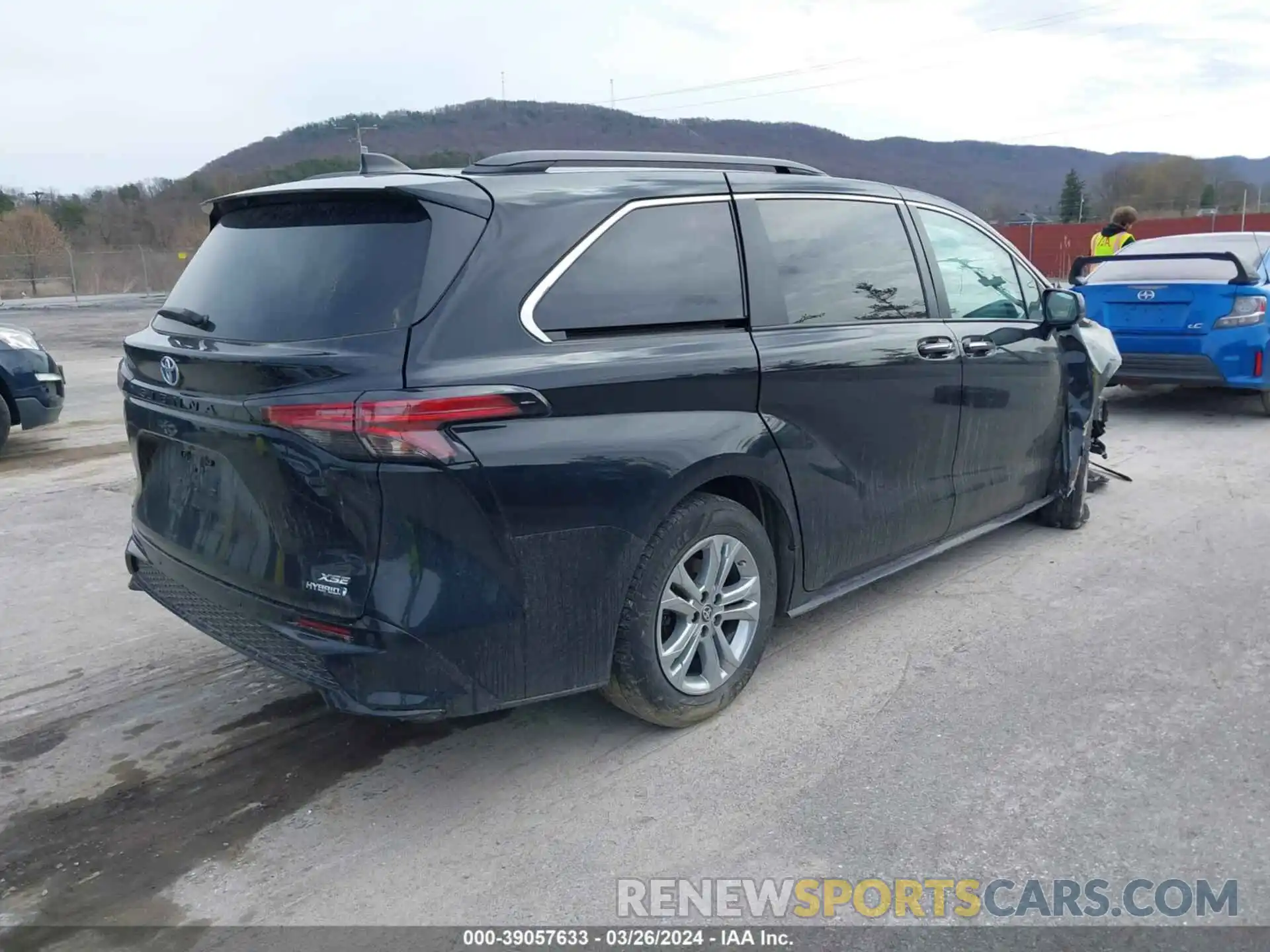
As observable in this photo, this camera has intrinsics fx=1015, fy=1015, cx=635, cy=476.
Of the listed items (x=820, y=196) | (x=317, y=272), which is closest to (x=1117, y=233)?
(x=820, y=196)

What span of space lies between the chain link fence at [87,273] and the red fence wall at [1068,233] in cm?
3457

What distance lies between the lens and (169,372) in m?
3.21

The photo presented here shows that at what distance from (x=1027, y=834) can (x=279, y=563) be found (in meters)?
2.29

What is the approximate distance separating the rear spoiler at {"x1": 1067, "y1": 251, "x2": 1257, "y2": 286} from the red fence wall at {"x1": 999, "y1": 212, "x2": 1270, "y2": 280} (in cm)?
3061

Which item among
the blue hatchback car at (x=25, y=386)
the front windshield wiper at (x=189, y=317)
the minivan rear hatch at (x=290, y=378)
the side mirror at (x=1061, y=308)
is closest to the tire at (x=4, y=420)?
the blue hatchback car at (x=25, y=386)

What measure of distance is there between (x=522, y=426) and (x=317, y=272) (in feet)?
2.66

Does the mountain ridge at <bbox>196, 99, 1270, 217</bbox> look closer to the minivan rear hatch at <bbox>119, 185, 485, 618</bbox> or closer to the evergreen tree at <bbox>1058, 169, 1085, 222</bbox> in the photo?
the evergreen tree at <bbox>1058, 169, 1085, 222</bbox>

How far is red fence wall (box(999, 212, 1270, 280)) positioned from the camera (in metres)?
39.8

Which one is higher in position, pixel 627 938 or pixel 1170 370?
pixel 1170 370

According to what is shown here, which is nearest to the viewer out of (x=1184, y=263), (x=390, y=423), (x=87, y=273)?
(x=390, y=423)

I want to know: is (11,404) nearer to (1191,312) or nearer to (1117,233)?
(1191,312)

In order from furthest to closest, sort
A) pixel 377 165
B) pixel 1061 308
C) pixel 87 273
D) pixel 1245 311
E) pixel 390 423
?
pixel 87 273, pixel 1245 311, pixel 1061 308, pixel 377 165, pixel 390 423

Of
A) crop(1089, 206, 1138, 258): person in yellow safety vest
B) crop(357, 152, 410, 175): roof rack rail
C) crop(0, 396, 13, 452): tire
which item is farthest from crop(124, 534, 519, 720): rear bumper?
crop(1089, 206, 1138, 258): person in yellow safety vest

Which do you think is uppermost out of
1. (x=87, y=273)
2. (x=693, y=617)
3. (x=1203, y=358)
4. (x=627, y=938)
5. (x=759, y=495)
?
(x=87, y=273)
